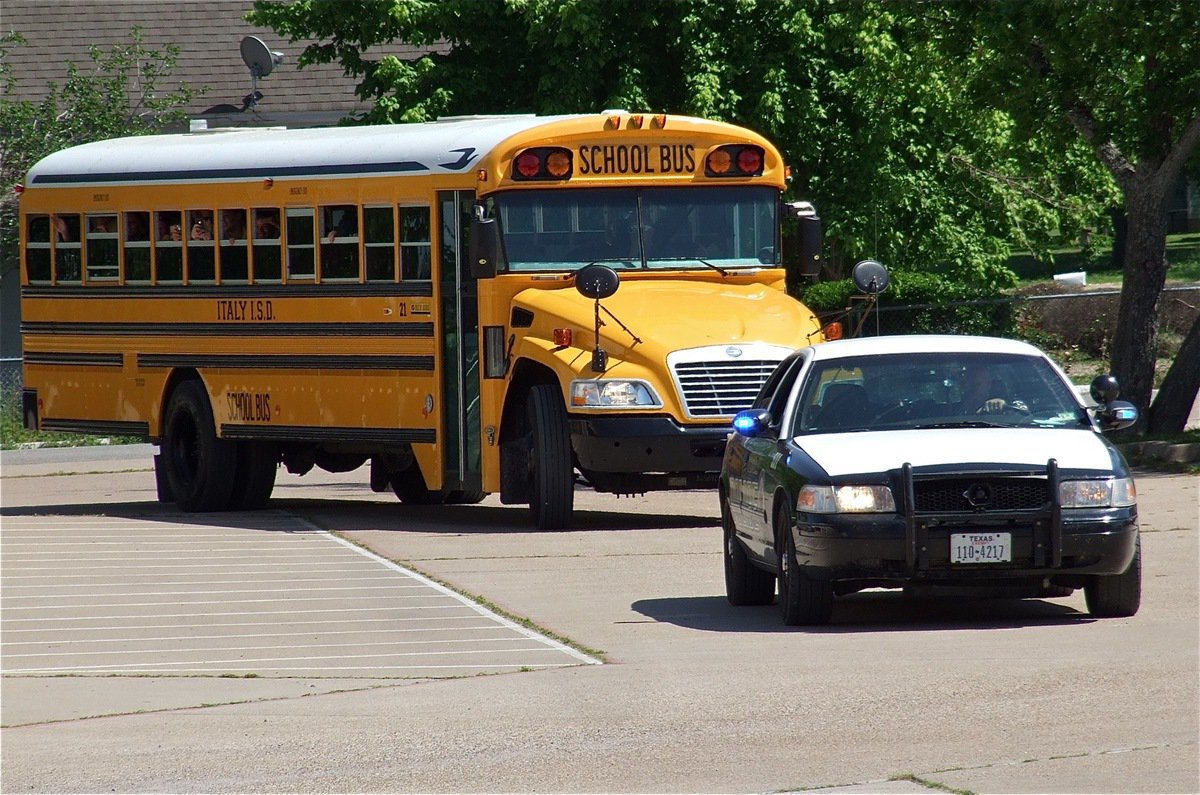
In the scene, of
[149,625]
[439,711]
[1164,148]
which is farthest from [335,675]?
[1164,148]

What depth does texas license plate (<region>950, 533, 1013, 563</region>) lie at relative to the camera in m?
10.7

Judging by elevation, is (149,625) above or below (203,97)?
below

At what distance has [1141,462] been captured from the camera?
70.5ft

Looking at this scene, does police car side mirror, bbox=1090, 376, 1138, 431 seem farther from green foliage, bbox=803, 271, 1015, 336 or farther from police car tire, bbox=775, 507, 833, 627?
green foliage, bbox=803, 271, 1015, 336

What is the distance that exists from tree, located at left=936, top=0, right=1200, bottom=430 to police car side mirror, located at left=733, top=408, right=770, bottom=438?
10042 mm

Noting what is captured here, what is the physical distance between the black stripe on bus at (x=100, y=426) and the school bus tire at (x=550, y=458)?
472 cm

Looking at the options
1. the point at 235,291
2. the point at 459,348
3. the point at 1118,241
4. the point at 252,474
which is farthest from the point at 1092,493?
the point at 1118,241

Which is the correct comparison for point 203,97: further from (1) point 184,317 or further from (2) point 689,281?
(2) point 689,281

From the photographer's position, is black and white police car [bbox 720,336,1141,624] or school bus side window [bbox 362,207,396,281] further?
school bus side window [bbox 362,207,396,281]

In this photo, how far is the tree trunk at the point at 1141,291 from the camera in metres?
23.4

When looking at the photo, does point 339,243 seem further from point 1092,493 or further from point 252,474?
point 1092,493

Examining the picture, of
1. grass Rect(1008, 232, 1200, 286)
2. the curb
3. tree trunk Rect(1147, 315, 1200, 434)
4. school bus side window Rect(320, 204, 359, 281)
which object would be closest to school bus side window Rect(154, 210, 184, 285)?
school bus side window Rect(320, 204, 359, 281)

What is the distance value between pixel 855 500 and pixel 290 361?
357 inches

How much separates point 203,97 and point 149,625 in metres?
26.8
